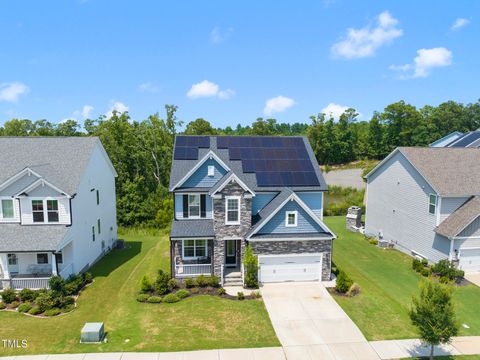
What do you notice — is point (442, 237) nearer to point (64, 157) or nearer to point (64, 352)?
point (64, 352)

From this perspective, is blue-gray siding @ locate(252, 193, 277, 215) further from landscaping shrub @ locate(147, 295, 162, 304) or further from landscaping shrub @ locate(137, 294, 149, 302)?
landscaping shrub @ locate(137, 294, 149, 302)

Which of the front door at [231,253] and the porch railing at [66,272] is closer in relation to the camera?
the porch railing at [66,272]

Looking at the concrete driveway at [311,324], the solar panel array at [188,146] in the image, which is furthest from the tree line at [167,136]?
the concrete driveway at [311,324]

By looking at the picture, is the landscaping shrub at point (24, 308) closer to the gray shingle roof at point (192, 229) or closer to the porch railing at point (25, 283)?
the porch railing at point (25, 283)

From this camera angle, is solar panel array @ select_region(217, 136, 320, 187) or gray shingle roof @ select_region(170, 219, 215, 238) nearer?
gray shingle roof @ select_region(170, 219, 215, 238)

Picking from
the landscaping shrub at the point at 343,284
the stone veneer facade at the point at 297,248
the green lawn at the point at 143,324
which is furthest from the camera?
the stone veneer facade at the point at 297,248

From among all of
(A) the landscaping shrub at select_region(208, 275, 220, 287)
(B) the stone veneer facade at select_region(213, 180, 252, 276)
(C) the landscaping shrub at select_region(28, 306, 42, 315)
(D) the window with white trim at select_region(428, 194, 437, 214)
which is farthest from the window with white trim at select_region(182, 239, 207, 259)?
(D) the window with white trim at select_region(428, 194, 437, 214)

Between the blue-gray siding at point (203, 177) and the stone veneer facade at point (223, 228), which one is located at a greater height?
the blue-gray siding at point (203, 177)
